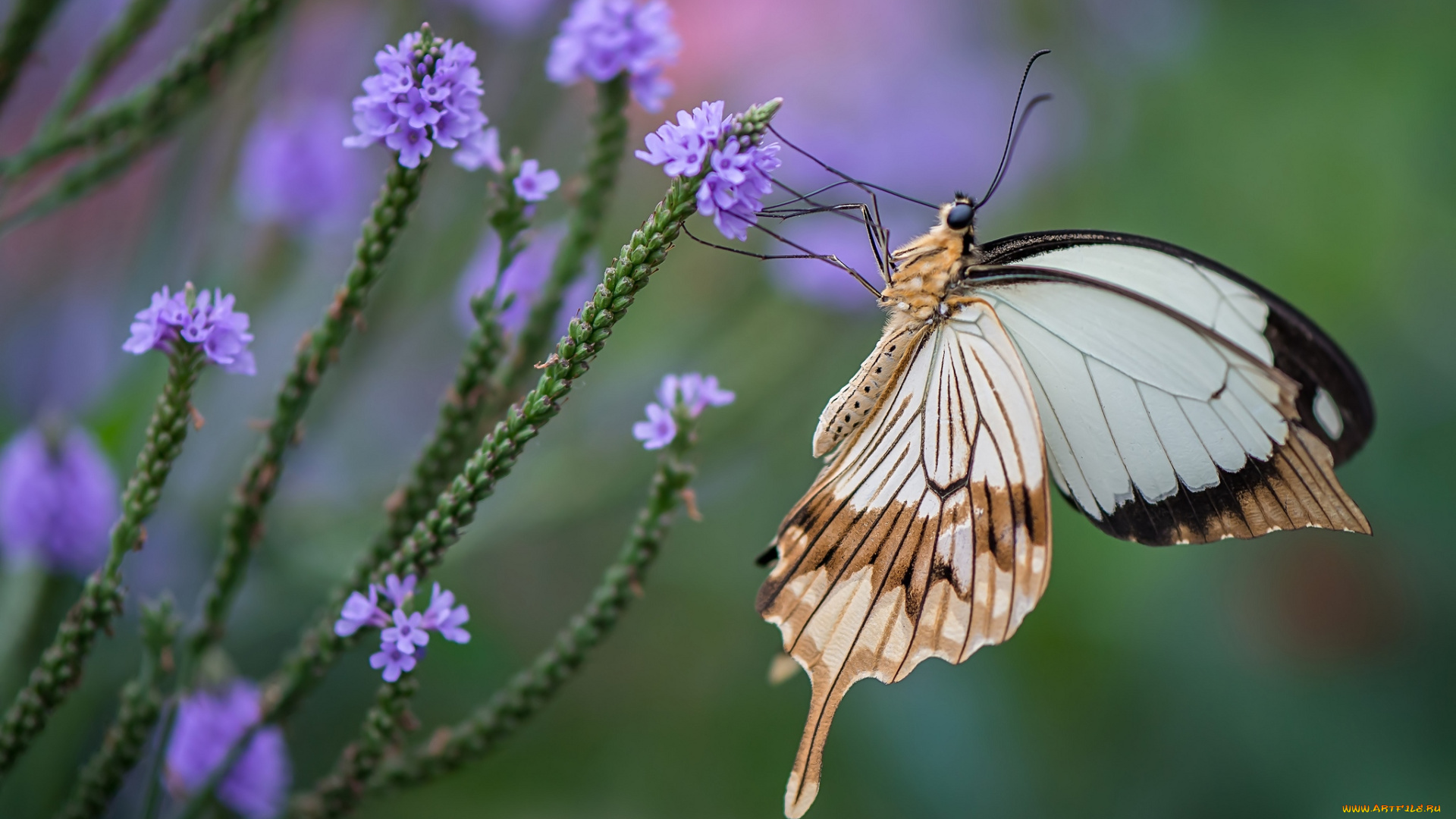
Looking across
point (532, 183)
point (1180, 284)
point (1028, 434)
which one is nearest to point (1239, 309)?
point (1180, 284)

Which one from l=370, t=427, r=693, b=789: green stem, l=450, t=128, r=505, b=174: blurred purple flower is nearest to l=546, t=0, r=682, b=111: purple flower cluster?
l=450, t=128, r=505, b=174: blurred purple flower

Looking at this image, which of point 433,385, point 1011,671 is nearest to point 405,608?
point 433,385

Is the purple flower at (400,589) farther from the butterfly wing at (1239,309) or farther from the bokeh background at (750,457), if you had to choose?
the butterfly wing at (1239,309)

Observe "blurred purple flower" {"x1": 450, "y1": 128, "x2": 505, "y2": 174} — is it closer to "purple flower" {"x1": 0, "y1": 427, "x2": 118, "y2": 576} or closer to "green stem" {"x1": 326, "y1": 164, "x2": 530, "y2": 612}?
"green stem" {"x1": 326, "y1": 164, "x2": 530, "y2": 612}

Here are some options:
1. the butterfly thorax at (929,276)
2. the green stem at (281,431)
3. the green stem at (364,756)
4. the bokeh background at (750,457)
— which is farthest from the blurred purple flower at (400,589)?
the butterfly thorax at (929,276)

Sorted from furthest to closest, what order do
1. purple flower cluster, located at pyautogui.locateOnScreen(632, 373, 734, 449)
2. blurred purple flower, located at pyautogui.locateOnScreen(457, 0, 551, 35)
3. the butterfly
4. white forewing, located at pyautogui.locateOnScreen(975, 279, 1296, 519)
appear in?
blurred purple flower, located at pyautogui.locateOnScreen(457, 0, 551, 35), white forewing, located at pyautogui.locateOnScreen(975, 279, 1296, 519), the butterfly, purple flower cluster, located at pyautogui.locateOnScreen(632, 373, 734, 449)

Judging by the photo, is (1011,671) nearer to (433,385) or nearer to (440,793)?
(440,793)

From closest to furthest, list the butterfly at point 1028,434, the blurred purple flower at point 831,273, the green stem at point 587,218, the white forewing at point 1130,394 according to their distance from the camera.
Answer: the green stem at point 587,218 → the butterfly at point 1028,434 → the white forewing at point 1130,394 → the blurred purple flower at point 831,273
